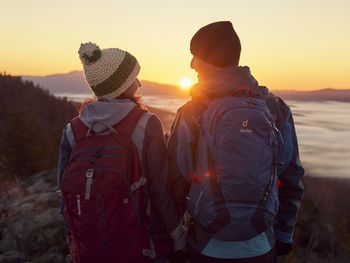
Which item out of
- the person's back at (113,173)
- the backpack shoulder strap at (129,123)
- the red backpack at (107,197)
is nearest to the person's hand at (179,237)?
the person's back at (113,173)

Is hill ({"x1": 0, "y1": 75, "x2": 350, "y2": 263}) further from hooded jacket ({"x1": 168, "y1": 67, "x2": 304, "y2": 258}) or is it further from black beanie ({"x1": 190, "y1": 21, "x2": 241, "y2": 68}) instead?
black beanie ({"x1": 190, "y1": 21, "x2": 241, "y2": 68})

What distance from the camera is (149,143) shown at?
9.75ft

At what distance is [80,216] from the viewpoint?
114 inches

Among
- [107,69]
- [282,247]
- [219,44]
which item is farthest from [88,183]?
[282,247]

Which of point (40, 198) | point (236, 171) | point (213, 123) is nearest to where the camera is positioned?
point (236, 171)

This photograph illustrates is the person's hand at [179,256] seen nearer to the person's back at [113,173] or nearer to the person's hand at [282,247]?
the person's back at [113,173]

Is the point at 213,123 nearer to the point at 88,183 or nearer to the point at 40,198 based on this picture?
the point at 88,183

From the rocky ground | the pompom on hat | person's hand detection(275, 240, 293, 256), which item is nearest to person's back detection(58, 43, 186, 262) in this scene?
the pompom on hat

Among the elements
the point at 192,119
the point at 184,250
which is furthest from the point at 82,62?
the point at 184,250

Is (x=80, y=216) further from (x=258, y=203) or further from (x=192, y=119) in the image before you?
(x=258, y=203)

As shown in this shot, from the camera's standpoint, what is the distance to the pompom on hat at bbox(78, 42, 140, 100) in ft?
10.1

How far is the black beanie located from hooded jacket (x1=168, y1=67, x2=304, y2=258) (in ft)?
0.28

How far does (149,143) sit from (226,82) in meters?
0.72

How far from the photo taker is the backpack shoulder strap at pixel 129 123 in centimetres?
294
